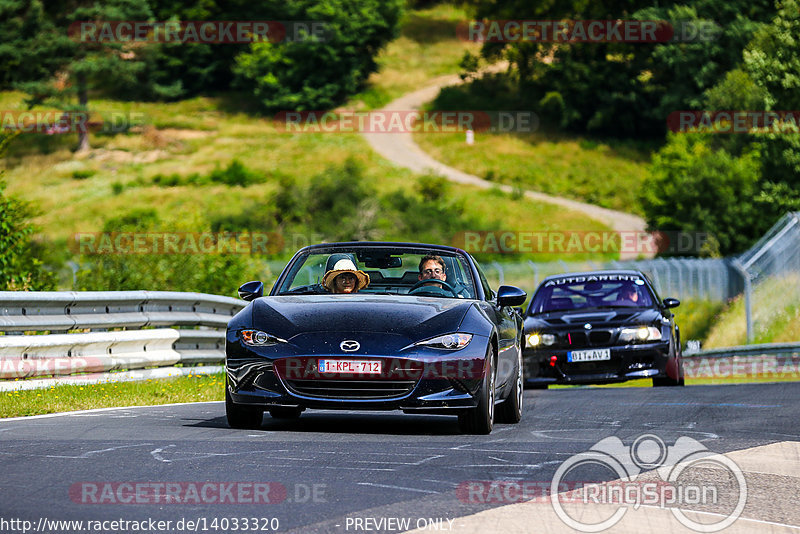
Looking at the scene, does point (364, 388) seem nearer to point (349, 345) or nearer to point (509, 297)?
point (349, 345)

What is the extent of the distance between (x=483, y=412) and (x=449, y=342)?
60 centimetres

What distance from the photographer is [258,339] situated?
8.85 metres

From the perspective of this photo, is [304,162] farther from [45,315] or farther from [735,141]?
[45,315]

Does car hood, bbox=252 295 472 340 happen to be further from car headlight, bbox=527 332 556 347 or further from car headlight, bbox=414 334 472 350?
car headlight, bbox=527 332 556 347

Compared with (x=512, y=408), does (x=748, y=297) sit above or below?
below

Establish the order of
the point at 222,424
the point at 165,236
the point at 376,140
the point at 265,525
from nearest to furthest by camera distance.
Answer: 1. the point at 265,525
2. the point at 222,424
3. the point at 165,236
4. the point at 376,140

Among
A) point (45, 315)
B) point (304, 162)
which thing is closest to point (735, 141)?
point (304, 162)

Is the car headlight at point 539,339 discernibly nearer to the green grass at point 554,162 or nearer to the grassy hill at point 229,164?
the grassy hill at point 229,164

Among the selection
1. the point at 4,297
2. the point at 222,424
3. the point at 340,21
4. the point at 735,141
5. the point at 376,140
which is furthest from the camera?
the point at 340,21

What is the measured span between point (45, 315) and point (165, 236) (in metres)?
14.6

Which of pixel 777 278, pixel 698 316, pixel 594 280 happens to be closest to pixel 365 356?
pixel 594 280

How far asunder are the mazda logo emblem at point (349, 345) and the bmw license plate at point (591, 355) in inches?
300

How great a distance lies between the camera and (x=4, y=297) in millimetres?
11508

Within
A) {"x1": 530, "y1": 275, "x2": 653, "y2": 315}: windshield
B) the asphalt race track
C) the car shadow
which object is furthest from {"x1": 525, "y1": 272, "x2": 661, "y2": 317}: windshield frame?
the car shadow
